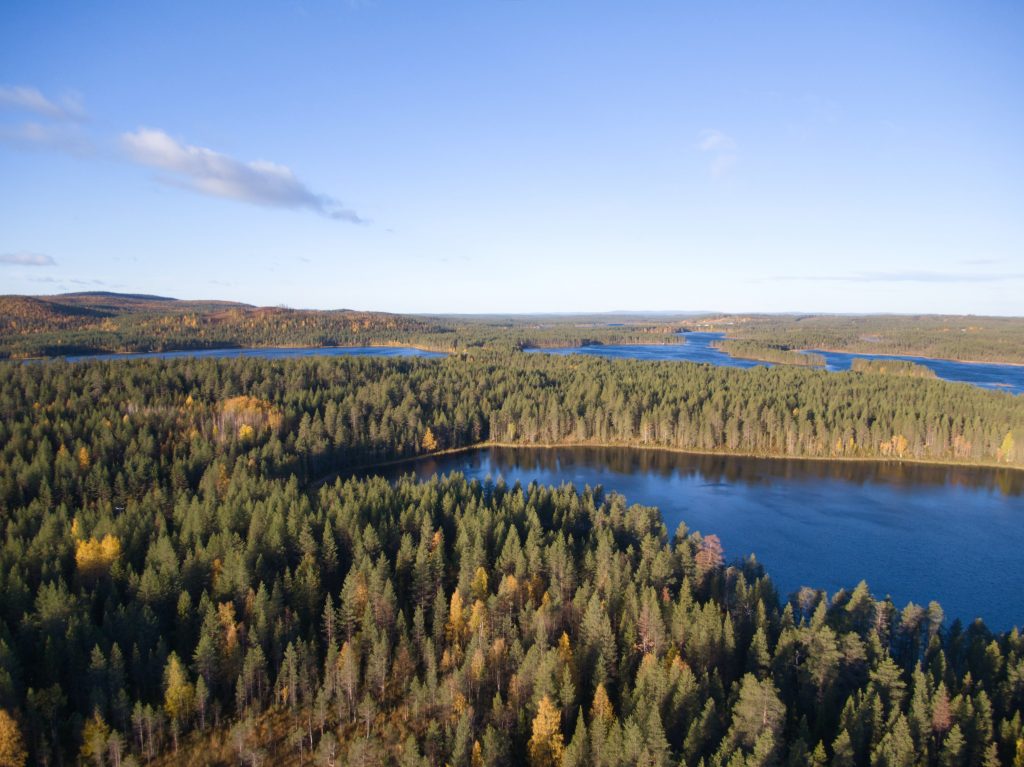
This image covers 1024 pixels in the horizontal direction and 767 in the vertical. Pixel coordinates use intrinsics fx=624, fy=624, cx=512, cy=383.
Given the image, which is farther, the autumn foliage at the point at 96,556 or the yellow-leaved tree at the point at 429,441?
the yellow-leaved tree at the point at 429,441

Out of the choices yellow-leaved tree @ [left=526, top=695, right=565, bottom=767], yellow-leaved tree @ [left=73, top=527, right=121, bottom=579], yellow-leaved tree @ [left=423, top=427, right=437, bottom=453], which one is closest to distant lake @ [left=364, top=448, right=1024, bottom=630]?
yellow-leaved tree @ [left=423, top=427, right=437, bottom=453]

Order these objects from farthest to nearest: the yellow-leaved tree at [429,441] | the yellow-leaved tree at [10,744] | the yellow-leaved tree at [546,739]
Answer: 1. the yellow-leaved tree at [429,441]
2. the yellow-leaved tree at [546,739]
3. the yellow-leaved tree at [10,744]

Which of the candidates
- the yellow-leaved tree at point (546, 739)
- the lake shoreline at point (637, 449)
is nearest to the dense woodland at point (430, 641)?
the yellow-leaved tree at point (546, 739)

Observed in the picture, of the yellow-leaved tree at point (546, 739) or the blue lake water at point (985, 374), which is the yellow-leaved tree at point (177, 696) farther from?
the blue lake water at point (985, 374)

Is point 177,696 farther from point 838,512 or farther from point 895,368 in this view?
point 895,368

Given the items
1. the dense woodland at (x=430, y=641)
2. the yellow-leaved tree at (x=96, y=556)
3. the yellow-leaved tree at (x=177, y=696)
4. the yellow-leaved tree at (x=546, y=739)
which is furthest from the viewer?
the yellow-leaved tree at (x=96, y=556)

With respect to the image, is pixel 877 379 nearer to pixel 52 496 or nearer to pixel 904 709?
pixel 904 709

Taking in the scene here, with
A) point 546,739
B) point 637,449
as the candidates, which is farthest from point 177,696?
point 637,449

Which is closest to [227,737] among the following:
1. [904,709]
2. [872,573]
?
[904,709]
